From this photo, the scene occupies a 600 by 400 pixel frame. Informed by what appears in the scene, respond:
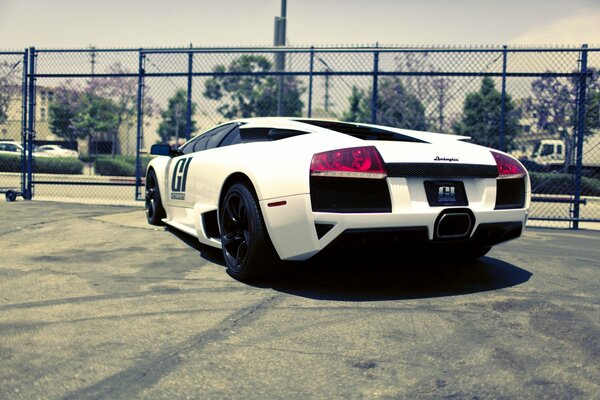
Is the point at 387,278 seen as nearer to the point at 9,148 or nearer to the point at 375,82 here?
the point at 375,82

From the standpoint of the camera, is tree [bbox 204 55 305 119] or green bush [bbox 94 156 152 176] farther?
green bush [bbox 94 156 152 176]

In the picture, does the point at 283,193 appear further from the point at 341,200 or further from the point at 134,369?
the point at 134,369

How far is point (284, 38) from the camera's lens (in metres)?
13.9

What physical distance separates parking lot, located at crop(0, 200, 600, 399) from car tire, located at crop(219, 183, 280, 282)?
15 centimetres

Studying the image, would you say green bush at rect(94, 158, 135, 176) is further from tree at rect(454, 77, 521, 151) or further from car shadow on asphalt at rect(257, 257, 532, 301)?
car shadow on asphalt at rect(257, 257, 532, 301)

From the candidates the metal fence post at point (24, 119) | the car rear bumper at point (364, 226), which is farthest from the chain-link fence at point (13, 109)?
the car rear bumper at point (364, 226)

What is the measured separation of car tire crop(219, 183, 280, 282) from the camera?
3.69 metres

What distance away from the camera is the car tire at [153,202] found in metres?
6.45

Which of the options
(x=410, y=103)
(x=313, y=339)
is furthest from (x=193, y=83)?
(x=313, y=339)

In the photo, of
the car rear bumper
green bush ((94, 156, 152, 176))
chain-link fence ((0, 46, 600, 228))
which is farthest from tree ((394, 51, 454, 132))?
green bush ((94, 156, 152, 176))

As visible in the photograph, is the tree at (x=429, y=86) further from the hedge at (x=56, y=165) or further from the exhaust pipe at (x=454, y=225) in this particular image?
the hedge at (x=56, y=165)

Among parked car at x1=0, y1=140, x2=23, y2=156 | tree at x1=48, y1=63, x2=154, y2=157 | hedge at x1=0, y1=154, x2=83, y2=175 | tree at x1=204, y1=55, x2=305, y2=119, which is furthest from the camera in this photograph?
hedge at x1=0, y1=154, x2=83, y2=175

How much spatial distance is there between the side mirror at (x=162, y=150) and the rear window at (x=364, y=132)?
6.44 feet

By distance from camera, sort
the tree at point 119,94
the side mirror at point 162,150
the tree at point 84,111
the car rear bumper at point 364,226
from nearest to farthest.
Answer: the car rear bumper at point 364,226 < the side mirror at point 162,150 < the tree at point 84,111 < the tree at point 119,94
